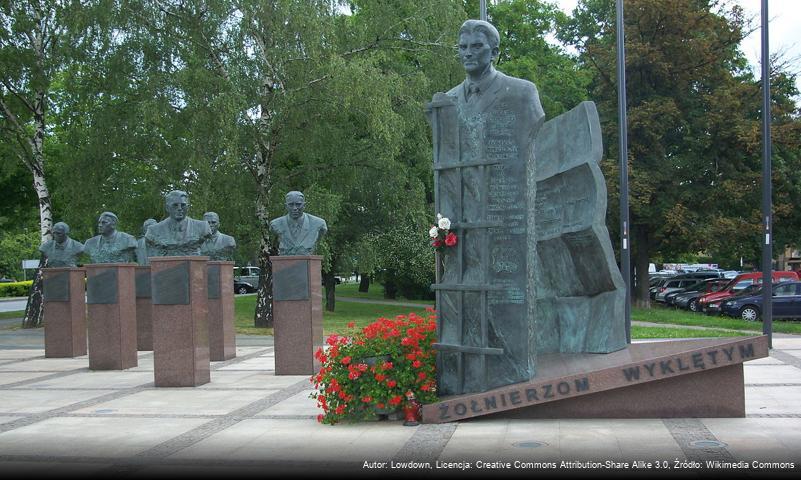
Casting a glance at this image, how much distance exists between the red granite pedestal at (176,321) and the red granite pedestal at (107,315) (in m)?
2.56

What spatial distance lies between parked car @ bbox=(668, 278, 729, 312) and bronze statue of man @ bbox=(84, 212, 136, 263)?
22.5 metres

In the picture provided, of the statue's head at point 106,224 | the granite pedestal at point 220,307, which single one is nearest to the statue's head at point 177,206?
the granite pedestal at point 220,307

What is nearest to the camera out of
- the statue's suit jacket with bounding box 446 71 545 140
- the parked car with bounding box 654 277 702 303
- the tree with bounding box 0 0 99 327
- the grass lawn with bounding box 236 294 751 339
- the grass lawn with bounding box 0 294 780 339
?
the statue's suit jacket with bounding box 446 71 545 140

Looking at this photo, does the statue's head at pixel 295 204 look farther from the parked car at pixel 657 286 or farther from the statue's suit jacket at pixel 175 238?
the parked car at pixel 657 286

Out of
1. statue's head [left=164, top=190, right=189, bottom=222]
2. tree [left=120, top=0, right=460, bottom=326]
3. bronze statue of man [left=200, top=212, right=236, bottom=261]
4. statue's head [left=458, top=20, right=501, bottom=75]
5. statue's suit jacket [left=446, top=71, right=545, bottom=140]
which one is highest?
tree [left=120, top=0, right=460, bottom=326]

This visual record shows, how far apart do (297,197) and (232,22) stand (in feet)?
33.5

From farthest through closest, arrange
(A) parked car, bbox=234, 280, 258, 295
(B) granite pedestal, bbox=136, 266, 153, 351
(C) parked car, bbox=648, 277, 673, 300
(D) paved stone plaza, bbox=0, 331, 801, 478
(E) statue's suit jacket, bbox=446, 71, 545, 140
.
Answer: (A) parked car, bbox=234, 280, 258, 295 < (C) parked car, bbox=648, 277, 673, 300 < (B) granite pedestal, bbox=136, 266, 153, 351 < (E) statue's suit jacket, bbox=446, 71, 545, 140 < (D) paved stone plaza, bbox=0, 331, 801, 478

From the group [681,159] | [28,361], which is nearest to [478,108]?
[28,361]

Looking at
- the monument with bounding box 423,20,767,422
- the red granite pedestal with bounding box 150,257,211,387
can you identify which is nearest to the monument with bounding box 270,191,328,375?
the red granite pedestal with bounding box 150,257,211,387

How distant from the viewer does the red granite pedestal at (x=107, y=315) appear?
14.3 metres

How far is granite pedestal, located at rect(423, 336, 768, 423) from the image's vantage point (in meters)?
7.90

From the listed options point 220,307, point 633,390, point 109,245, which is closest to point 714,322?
point 220,307

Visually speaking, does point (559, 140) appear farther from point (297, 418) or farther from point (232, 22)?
point (232, 22)

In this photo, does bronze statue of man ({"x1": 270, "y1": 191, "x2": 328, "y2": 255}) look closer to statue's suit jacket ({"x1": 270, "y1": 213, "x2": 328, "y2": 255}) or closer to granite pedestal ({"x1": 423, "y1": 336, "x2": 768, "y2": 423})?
statue's suit jacket ({"x1": 270, "y1": 213, "x2": 328, "y2": 255})
